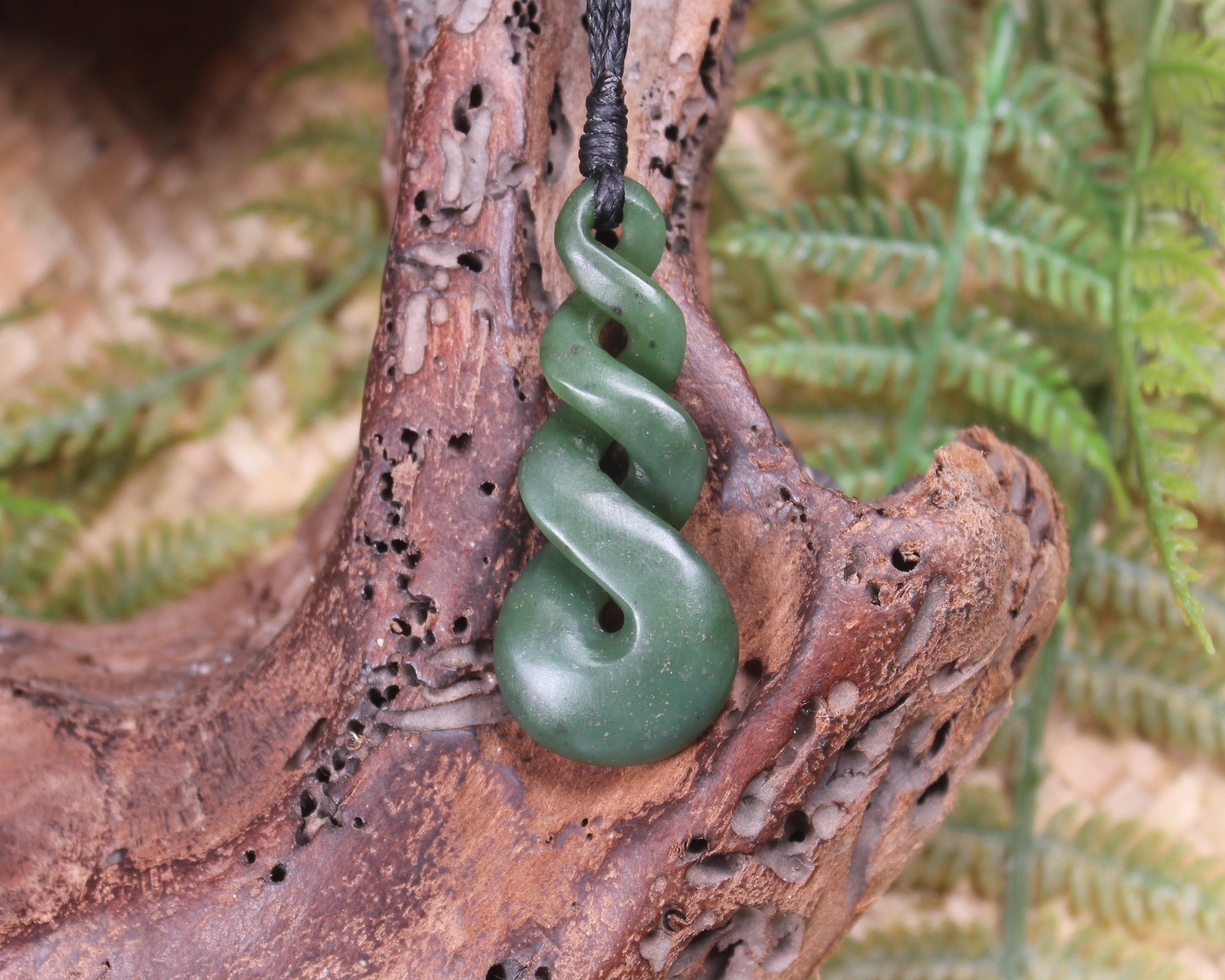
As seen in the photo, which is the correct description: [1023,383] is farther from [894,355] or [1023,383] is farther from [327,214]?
[327,214]

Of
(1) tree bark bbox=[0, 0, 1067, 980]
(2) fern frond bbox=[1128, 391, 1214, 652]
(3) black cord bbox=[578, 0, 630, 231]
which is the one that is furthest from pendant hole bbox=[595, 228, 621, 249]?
(2) fern frond bbox=[1128, 391, 1214, 652]

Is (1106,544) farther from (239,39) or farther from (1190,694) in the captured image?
(239,39)

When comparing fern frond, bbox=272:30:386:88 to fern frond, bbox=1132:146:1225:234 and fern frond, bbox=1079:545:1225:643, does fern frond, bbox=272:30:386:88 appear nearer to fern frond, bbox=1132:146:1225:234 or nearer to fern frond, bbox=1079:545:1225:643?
fern frond, bbox=1132:146:1225:234

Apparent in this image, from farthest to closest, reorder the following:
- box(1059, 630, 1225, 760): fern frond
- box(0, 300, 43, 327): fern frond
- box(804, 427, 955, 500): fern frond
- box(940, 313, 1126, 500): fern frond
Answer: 1. box(0, 300, 43, 327): fern frond
2. box(1059, 630, 1225, 760): fern frond
3. box(804, 427, 955, 500): fern frond
4. box(940, 313, 1126, 500): fern frond

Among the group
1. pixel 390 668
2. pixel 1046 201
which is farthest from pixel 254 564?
pixel 1046 201

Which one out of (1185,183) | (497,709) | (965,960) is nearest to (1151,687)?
Result: (965,960)

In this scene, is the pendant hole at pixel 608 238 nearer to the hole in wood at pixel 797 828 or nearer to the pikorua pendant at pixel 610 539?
the pikorua pendant at pixel 610 539
